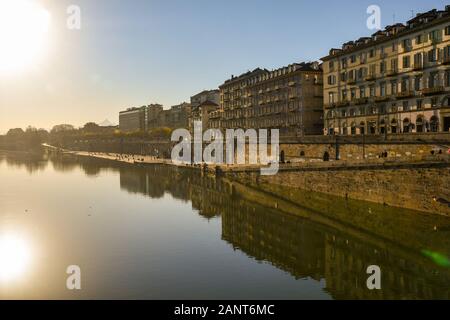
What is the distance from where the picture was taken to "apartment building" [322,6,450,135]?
51.8m

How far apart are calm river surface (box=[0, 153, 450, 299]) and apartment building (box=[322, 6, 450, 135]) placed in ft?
56.2

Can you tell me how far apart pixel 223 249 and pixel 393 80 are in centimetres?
3838

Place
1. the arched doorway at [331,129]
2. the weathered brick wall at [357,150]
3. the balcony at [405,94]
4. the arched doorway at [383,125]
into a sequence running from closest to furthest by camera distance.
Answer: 1. the weathered brick wall at [357,150]
2. the balcony at [405,94]
3. the arched doorway at [383,125]
4. the arched doorway at [331,129]

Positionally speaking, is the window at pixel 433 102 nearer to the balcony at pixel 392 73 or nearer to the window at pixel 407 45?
the balcony at pixel 392 73

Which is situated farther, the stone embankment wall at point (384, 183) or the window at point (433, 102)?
the window at point (433, 102)

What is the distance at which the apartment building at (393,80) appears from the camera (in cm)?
5184

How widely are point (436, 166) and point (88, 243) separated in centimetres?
3243

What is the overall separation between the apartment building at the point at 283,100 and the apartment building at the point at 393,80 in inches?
310

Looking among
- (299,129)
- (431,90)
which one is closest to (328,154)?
(431,90)

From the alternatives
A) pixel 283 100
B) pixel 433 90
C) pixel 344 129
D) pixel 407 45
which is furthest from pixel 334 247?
pixel 283 100

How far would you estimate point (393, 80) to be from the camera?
59.1m

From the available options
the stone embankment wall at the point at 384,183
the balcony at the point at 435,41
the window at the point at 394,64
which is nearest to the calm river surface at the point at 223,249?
the stone embankment wall at the point at 384,183
